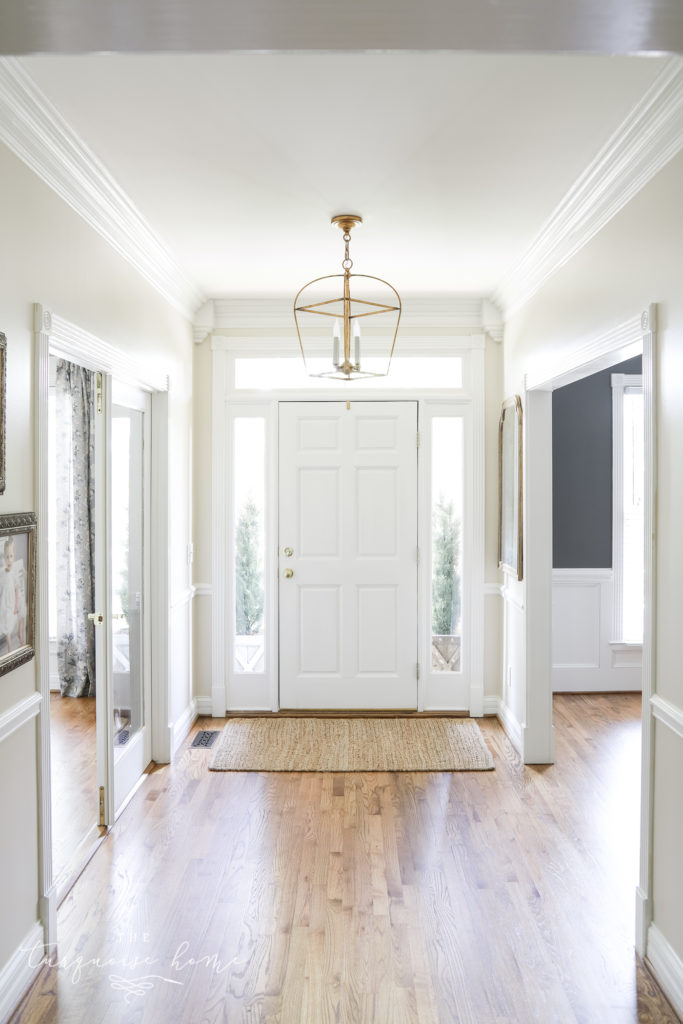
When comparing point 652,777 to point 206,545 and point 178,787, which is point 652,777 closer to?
point 178,787

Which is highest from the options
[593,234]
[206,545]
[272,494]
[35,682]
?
[593,234]

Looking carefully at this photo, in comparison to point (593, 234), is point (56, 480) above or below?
below

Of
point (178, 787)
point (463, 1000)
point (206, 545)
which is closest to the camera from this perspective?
point (463, 1000)

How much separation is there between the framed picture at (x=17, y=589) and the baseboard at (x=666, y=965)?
84.4 inches

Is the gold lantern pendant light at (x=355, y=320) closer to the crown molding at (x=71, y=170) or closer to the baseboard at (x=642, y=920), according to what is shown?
the crown molding at (x=71, y=170)

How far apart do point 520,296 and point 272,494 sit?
6.46 feet

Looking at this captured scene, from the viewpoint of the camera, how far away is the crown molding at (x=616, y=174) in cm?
215

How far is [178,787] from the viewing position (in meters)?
3.75

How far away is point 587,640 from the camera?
5.42 m

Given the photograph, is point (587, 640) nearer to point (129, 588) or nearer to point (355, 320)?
point (355, 320)

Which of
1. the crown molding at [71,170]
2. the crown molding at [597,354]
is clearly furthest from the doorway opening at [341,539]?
the crown molding at [71,170]

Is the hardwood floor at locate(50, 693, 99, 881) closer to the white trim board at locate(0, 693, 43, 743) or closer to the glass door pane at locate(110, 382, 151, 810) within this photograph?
the glass door pane at locate(110, 382, 151, 810)

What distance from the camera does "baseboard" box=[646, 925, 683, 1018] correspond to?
2.15 meters

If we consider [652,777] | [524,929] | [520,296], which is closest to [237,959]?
[524,929]
